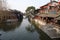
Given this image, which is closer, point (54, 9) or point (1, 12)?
point (54, 9)

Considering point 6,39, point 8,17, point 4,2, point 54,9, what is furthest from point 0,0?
point 6,39

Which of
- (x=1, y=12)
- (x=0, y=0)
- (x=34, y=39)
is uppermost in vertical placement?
(x=0, y=0)

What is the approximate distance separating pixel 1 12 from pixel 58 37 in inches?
1379

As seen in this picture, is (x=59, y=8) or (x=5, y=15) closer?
(x=59, y=8)

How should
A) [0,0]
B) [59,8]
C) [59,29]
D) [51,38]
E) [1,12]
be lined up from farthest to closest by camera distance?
1. [0,0]
2. [1,12]
3. [59,8]
4. [59,29]
5. [51,38]

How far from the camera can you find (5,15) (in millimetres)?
55219

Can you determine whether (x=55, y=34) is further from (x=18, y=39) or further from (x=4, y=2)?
(x=4, y=2)

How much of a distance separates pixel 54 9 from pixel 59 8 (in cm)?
188

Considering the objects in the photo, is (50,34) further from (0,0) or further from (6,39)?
(0,0)

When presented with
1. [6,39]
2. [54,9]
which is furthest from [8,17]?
[6,39]

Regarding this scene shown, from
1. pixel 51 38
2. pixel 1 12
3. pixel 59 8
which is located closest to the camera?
pixel 51 38

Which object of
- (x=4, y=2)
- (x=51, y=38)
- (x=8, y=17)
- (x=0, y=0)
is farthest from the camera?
(x=4, y=2)

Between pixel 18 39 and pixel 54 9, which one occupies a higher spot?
pixel 54 9

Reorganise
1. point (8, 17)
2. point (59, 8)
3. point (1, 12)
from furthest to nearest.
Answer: point (8, 17), point (1, 12), point (59, 8)
